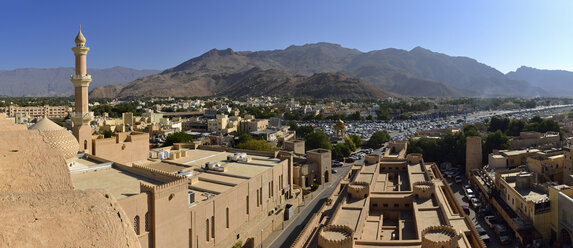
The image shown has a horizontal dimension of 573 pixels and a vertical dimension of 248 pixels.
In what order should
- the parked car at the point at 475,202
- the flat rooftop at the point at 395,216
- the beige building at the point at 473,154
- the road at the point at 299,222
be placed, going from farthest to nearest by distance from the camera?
the beige building at the point at 473,154
the parked car at the point at 475,202
the road at the point at 299,222
the flat rooftop at the point at 395,216

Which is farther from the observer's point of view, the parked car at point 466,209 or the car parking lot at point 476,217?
the parked car at point 466,209

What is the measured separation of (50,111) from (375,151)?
57.0 metres

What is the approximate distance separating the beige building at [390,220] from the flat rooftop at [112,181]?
555 centimetres

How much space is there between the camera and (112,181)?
13555 millimetres

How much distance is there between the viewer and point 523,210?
1898cm

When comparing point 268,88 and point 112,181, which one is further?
point 268,88

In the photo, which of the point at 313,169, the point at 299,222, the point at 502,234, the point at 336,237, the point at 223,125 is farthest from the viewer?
the point at 223,125

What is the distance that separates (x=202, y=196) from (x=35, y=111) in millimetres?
63406

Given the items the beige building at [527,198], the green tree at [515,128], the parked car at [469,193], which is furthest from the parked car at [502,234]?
the green tree at [515,128]

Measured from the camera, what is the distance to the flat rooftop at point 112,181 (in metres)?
12.4

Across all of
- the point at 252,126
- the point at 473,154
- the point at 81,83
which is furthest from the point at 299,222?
the point at 252,126

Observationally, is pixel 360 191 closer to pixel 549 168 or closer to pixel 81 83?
pixel 549 168

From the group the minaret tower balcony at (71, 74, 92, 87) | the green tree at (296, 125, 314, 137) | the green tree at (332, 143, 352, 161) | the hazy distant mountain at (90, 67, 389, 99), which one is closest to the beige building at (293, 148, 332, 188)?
the green tree at (332, 143, 352, 161)

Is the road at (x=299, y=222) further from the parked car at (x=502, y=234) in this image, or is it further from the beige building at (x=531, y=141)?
the beige building at (x=531, y=141)
